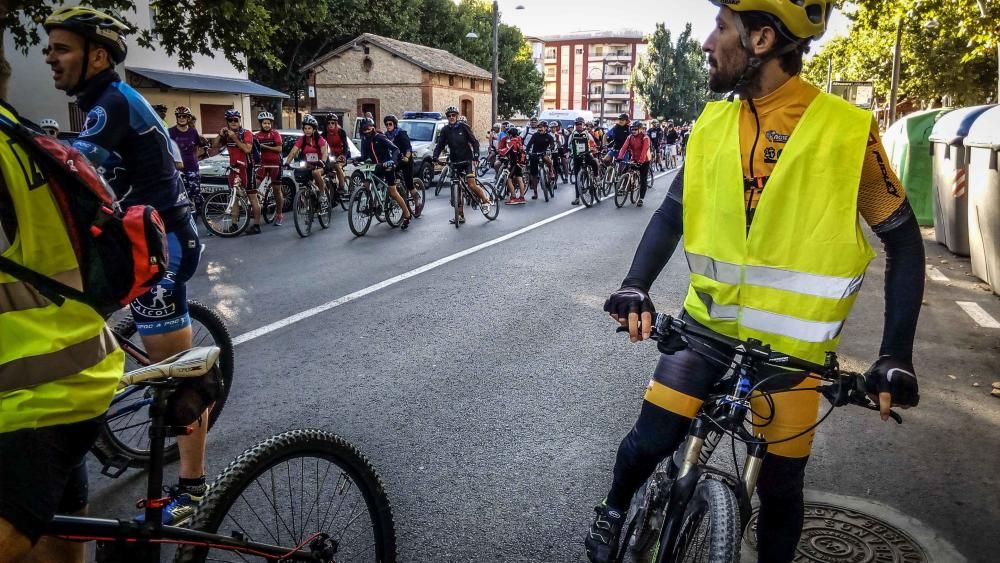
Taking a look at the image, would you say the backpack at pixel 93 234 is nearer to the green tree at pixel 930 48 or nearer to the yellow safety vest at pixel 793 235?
the yellow safety vest at pixel 793 235

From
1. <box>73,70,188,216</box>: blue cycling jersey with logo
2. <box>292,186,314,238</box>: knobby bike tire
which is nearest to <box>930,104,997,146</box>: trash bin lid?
<box>292,186,314,238</box>: knobby bike tire

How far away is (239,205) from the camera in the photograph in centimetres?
1238

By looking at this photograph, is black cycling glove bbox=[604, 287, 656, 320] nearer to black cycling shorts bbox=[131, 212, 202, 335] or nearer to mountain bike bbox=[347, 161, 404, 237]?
black cycling shorts bbox=[131, 212, 202, 335]

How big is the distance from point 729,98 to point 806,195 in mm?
403

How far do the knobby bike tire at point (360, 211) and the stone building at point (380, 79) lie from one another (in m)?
32.6

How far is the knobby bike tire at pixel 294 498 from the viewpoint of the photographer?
2.10m

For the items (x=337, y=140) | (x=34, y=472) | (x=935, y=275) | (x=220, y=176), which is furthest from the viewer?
(x=337, y=140)

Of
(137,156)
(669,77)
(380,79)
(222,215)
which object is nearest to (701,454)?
(137,156)

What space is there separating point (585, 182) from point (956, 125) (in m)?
7.62

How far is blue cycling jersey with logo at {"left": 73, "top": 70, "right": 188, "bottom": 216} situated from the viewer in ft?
10.1

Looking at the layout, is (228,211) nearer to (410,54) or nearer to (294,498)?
(294,498)

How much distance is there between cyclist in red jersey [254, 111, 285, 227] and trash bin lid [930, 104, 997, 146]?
994 centimetres

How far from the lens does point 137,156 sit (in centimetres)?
325

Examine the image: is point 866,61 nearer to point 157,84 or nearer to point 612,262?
point 157,84
